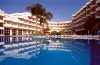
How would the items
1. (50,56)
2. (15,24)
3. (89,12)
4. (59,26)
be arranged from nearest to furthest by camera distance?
1. (50,56)
2. (15,24)
3. (89,12)
4. (59,26)

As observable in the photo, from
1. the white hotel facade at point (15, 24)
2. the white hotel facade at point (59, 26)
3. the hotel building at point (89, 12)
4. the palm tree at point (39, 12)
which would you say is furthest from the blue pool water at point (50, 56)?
the white hotel facade at point (59, 26)

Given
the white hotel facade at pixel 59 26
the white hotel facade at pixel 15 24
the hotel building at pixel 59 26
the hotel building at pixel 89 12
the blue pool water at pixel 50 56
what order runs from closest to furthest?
1. the blue pool water at pixel 50 56
2. the white hotel facade at pixel 15 24
3. the hotel building at pixel 89 12
4. the white hotel facade at pixel 59 26
5. the hotel building at pixel 59 26

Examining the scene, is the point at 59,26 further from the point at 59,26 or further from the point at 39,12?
the point at 39,12

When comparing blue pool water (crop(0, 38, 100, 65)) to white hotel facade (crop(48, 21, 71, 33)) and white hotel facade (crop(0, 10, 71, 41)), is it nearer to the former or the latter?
white hotel facade (crop(0, 10, 71, 41))

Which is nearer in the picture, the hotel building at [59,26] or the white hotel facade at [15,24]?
the white hotel facade at [15,24]

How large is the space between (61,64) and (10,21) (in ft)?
127

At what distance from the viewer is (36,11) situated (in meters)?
45.6

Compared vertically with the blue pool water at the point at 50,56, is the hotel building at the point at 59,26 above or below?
above

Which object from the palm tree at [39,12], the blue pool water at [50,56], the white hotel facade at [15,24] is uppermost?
the palm tree at [39,12]

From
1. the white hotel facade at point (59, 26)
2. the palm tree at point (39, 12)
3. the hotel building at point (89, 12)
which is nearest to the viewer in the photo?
the hotel building at point (89, 12)

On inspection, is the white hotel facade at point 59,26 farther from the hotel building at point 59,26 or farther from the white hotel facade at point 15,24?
the white hotel facade at point 15,24

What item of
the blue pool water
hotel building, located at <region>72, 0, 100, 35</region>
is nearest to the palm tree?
hotel building, located at <region>72, 0, 100, 35</region>

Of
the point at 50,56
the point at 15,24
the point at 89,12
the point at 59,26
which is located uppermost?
the point at 89,12

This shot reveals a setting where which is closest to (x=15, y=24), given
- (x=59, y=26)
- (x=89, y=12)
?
(x=89, y=12)
